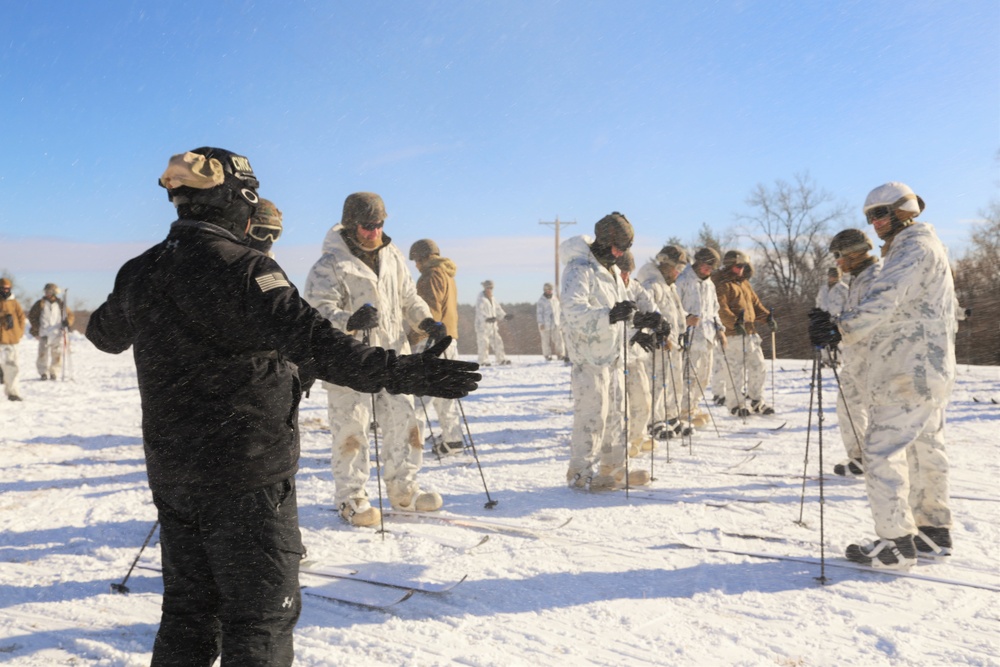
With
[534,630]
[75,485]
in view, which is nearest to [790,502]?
[534,630]

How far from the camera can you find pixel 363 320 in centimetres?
436

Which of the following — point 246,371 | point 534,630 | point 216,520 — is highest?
point 246,371

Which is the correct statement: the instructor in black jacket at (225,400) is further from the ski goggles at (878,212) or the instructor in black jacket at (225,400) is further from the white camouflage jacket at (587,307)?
the white camouflage jacket at (587,307)

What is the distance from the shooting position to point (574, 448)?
5.85 metres

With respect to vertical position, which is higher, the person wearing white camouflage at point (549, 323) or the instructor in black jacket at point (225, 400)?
the person wearing white camouflage at point (549, 323)

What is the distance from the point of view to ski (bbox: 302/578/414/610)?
3.46 m

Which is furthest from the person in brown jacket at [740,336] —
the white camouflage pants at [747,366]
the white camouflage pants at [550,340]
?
the white camouflage pants at [550,340]

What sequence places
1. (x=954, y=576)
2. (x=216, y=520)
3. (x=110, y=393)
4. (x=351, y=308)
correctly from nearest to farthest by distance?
(x=216, y=520)
(x=954, y=576)
(x=351, y=308)
(x=110, y=393)

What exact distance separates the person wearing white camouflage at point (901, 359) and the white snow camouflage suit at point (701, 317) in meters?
5.09

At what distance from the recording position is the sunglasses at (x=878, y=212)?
13.5 feet

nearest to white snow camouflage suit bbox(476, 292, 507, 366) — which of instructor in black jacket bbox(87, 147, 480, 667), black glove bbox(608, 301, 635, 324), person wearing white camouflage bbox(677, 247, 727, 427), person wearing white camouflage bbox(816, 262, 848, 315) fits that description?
person wearing white camouflage bbox(677, 247, 727, 427)

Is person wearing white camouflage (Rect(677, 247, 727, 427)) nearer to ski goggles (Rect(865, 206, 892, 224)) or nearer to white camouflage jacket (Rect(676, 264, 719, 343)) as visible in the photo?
white camouflage jacket (Rect(676, 264, 719, 343))

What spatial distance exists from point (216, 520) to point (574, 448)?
4.25 m

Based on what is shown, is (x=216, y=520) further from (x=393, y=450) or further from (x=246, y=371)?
(x=393, y=450)
